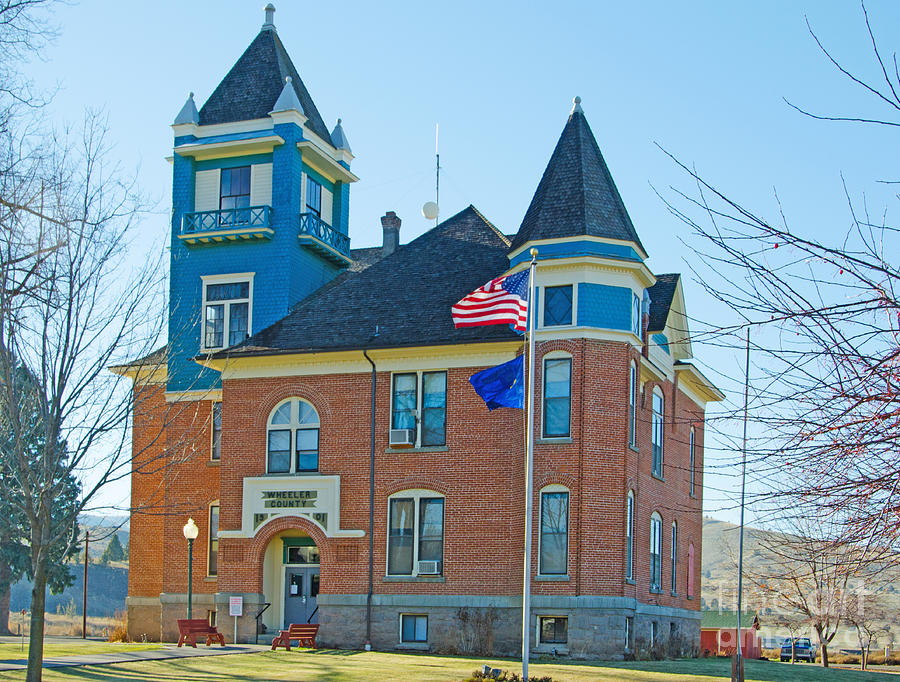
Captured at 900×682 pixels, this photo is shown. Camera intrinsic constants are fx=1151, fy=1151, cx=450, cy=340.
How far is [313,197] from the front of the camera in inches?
1580

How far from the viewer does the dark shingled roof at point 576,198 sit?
32.2 meters

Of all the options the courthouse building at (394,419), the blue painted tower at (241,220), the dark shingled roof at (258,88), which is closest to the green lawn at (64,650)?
the courthouse building at (394,419)

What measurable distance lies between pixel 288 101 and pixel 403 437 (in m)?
12.7

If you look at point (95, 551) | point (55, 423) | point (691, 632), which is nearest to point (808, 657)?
point (691, 632)

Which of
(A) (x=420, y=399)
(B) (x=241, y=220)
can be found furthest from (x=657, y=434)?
(B) (x=241, y=220)

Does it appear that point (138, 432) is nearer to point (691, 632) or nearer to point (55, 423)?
point (55, 423)

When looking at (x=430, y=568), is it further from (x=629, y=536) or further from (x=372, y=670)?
(x=372, y=670)

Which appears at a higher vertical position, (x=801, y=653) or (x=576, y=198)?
(x=576, y=198)

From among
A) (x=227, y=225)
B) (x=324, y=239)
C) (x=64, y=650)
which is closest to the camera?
(x=64, y=650)

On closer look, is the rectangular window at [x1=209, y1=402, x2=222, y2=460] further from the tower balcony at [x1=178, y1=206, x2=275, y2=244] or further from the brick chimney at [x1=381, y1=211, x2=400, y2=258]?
the brick chimney at [x1=381, y1=211, x2=400, y2=258]

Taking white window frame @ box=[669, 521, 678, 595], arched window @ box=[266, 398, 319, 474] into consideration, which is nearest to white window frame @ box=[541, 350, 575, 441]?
arched window @ box=[266, 398, 319, 474]

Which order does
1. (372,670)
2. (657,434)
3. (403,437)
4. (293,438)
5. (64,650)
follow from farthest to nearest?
(657,434)
(293,438)
(403,437)
(64,650)
(372,670)

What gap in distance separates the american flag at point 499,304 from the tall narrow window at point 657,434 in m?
10.3

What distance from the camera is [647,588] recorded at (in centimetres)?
3412
